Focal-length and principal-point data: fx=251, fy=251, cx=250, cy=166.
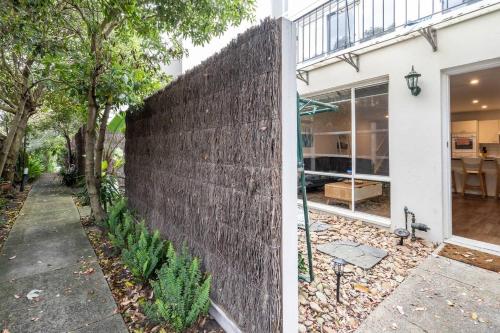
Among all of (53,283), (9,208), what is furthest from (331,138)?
(9,208)

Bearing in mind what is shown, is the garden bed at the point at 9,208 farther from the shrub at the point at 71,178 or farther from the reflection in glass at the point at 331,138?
the reflection in glass at the point at 331,138

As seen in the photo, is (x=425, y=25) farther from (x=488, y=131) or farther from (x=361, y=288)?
(x=488, y=131)

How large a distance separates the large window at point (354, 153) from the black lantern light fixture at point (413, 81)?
2.31 feet

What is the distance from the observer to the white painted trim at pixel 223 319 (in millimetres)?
2315

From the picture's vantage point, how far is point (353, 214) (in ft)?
18.7

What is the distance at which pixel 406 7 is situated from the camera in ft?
15.1

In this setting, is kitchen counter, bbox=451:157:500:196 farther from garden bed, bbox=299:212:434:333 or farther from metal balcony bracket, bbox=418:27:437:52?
metal balcony bracket, bbox=418:27:437:52

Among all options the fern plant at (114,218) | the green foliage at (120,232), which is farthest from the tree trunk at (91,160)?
the green foliage at (120,232)

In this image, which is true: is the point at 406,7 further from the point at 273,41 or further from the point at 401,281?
the point at 401,281

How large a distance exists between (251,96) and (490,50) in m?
3.95

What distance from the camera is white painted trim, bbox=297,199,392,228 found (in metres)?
5.16

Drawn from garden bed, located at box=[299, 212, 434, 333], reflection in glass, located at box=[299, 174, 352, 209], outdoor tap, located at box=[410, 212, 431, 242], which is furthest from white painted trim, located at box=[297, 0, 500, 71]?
garden bed, located at box=[299, 212, 434, 333]

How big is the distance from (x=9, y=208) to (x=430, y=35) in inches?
422

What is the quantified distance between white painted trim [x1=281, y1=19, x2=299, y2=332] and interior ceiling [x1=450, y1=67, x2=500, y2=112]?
4.96m
